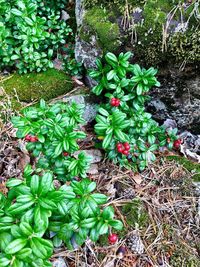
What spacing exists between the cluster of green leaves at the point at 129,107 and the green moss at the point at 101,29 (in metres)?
0.18

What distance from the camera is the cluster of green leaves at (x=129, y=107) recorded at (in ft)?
9.19

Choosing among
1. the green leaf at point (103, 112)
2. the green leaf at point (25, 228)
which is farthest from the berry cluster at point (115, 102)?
the green leaf at point (25, 228)

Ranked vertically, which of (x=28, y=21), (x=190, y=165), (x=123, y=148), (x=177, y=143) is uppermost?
(x=28, y=21)

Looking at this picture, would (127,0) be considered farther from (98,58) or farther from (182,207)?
(182,207)

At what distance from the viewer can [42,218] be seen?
6.30 ft

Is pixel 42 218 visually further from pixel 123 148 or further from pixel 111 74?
pixel 111 74

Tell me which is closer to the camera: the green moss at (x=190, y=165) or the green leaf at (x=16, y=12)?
the green moss at (x=190, y=165)

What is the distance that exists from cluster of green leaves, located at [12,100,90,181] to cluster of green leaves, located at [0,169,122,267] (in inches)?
11.3

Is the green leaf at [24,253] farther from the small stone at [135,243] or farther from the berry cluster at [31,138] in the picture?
the small stone at [135,243]

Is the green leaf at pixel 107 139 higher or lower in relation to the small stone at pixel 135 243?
higher

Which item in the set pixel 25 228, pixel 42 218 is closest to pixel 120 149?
pixel 42 218

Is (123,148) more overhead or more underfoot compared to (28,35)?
more underfoot

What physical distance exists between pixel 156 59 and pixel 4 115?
1373mm

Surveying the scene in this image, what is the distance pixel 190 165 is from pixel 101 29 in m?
1.35
